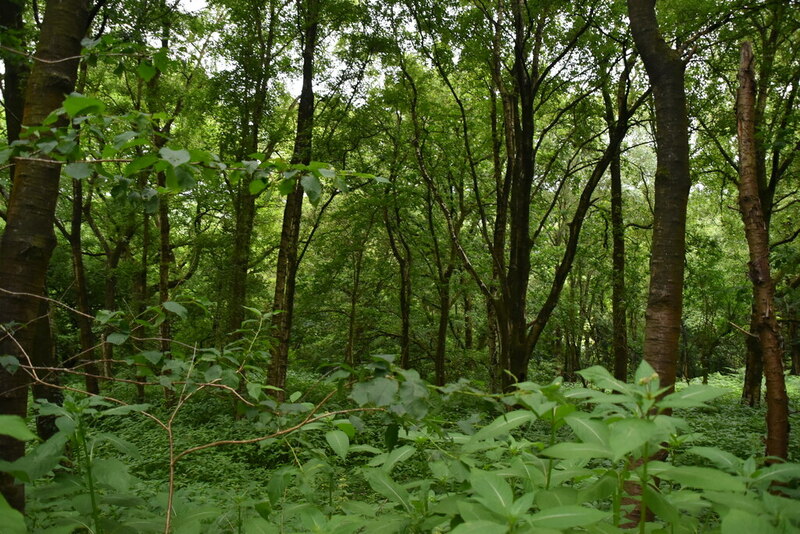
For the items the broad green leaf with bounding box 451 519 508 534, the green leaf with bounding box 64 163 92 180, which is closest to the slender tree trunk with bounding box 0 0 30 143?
the green leaf with bounding box 64 163 92 180

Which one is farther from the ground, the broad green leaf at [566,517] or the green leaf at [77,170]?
the green leaf at [77,170]

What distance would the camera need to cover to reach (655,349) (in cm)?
286

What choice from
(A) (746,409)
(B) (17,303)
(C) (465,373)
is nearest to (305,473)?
(B) (17,303)

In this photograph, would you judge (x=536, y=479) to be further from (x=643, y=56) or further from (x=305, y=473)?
(x=643, y=56)

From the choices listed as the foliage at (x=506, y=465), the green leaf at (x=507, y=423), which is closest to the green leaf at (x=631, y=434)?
the foliage at (x=506, y=465)

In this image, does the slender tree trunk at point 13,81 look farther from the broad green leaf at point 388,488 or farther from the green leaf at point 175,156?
the broad green leaf at point 388,488

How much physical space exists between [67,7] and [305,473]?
7.41 ft

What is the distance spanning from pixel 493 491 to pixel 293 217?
883 cm

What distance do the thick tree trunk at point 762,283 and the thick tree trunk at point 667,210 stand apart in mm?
606

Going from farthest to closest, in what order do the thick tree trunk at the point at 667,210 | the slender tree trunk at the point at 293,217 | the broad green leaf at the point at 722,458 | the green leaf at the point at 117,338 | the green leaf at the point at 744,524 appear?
the slender tree trunk at the point at 293,217, the thick tree trunk at the point at 667,210, the green leaf at the point at 117,338, the broad green leaf at the point at 722,458, the green leaf at the point at 744,524

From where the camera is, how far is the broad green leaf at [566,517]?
99 centimetres

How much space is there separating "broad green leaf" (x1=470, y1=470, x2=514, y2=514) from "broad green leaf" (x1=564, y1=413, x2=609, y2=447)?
229 mm

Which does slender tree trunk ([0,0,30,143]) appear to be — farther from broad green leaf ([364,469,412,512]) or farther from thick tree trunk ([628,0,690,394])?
thick tree trunk ([628,0,690,394])

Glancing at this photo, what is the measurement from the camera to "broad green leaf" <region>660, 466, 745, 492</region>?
106 centimetres
